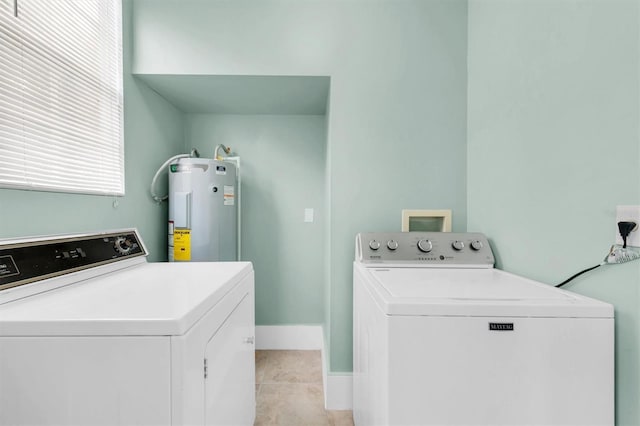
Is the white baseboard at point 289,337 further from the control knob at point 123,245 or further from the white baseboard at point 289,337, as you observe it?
the control knob at point 123,245

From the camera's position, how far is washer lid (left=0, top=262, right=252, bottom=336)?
63 cm

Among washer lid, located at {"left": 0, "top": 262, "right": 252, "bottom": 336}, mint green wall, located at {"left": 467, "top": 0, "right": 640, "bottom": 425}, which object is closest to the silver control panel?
mint green wall, located at {"left": 467, "top": 0, "right": 640, "bottom": 425}

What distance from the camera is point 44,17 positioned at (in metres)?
1.16

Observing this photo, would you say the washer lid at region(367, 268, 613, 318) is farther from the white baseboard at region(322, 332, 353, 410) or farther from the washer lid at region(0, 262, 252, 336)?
the white baseboard at region(322, 332, 353, 410)

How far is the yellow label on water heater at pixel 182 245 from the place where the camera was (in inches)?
73.7

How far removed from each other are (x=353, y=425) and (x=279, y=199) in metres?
1.66

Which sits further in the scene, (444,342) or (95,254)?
(95,254)

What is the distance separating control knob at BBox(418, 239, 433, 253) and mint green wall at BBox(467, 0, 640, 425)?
0.34 metres

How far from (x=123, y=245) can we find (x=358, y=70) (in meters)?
1.60

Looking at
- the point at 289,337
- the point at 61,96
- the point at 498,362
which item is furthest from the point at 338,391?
the point at 61,96

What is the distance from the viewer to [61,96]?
47.8 inches

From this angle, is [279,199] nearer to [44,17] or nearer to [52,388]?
[44,17]

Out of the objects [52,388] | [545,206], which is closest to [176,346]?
[52,388]

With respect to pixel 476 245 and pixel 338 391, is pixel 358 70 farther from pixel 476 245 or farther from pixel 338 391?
pixel 338 391
